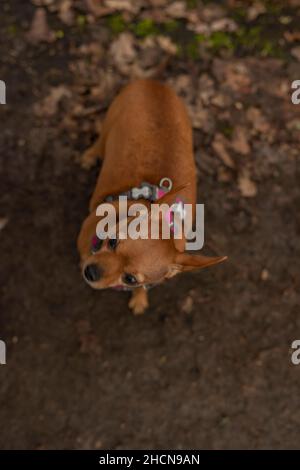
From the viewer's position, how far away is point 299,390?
15.6 ft

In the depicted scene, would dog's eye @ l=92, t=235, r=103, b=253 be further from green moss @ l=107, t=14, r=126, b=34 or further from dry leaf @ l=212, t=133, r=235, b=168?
green moss @ l=107, t=14, r=126, b=34

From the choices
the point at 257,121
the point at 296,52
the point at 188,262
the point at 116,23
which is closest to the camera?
the point at 188,262

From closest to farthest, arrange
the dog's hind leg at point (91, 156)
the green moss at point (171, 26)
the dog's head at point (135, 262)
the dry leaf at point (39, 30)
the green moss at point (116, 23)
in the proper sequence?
the dog's head at point (135, 262)
the dog's hind leg at point (91, 156)
the dry leaf at point (39, 30)
the green moss at point (116, 23)
the green moss at point (171, 26)

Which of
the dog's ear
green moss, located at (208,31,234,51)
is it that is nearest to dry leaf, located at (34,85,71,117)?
green moss, located at (208,31,234,51)

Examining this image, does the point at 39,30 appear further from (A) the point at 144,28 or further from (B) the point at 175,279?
(B) the point at 175,279

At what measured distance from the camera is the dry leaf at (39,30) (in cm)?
506

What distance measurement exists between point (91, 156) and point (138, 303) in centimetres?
152

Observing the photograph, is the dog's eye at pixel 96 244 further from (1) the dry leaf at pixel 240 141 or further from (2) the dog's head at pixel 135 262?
Answer: (1) the dry leaf at pixel 240 141

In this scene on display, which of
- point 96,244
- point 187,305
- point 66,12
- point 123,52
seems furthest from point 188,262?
point 66,12

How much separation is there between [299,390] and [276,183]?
84.9 inches

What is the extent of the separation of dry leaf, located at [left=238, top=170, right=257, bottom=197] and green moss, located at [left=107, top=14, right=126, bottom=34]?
2053 millimetres

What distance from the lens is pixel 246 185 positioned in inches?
202

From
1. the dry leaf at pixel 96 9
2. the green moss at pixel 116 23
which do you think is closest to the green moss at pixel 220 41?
the green moss at pixel 116 23
